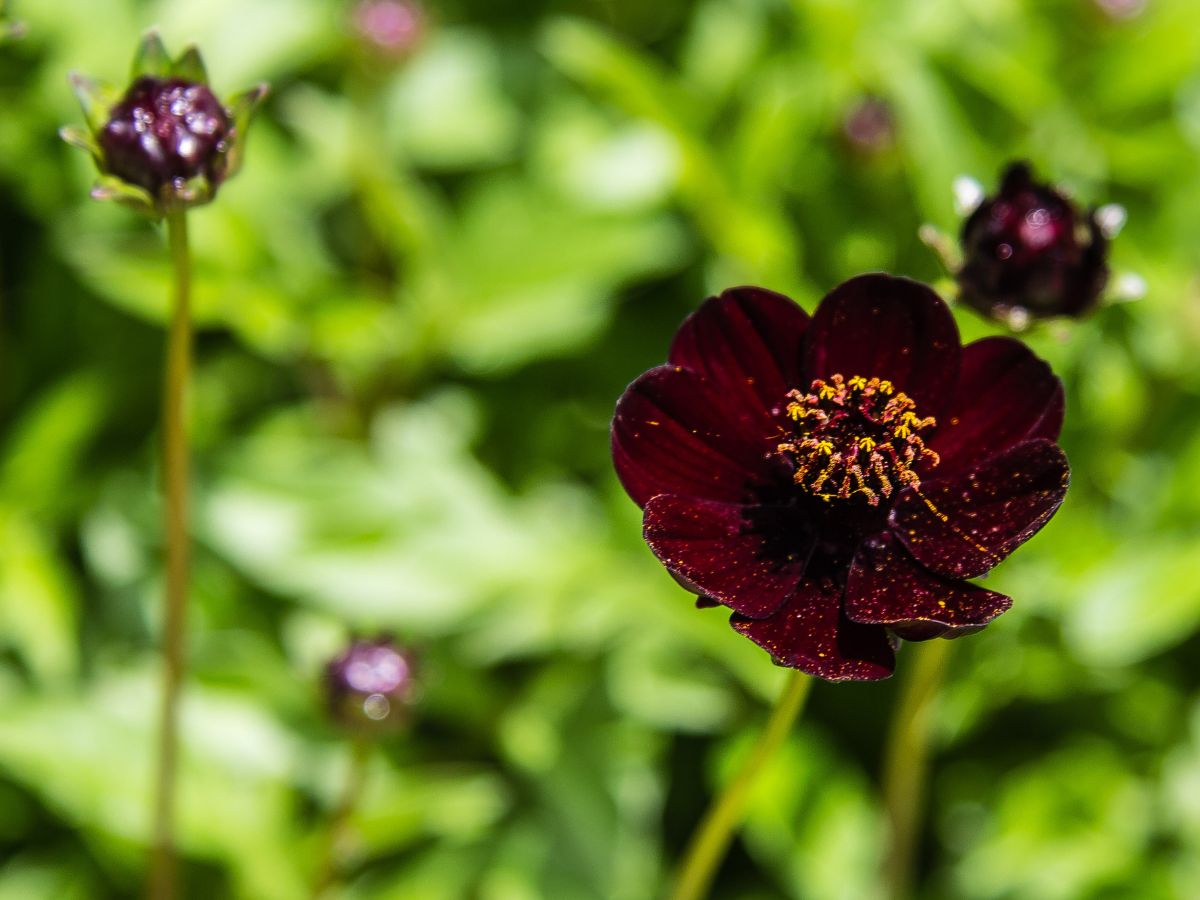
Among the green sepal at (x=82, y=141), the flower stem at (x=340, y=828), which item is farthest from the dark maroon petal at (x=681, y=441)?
the flower stem at (x=340, y=828)

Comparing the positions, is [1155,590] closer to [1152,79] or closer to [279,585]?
[1152,79]

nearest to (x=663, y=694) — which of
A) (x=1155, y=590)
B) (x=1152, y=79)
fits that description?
(x=1155, y=590)

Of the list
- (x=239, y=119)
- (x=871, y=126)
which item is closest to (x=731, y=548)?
(x=239, y=119)

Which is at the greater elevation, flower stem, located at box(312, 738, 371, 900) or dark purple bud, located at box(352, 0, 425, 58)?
dark purple bud, located at box(352, 0, 425, 58)

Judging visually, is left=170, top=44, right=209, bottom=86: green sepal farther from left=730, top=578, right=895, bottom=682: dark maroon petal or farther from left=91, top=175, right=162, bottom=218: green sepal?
left=730, top=578, right=895, bottom=682: dark maroon petal

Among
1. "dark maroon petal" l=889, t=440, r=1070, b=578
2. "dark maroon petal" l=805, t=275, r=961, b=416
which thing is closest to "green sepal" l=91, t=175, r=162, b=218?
"dark maroon petal" l=805, t=275, r=961, b=416

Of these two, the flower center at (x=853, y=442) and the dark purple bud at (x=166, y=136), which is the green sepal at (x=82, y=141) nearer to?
the dark purple bud at (x=166, y=136)
